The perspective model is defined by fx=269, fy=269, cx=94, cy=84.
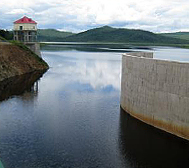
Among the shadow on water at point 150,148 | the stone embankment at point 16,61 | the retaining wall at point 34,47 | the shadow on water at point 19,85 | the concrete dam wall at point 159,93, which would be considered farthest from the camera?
the retaining wall at point 34,47

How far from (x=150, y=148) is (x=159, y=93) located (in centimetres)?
702

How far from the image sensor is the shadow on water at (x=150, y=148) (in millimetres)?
23891

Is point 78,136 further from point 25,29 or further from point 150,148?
point 25,29

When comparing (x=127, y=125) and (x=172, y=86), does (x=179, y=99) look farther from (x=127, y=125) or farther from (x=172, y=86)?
(x=127, y=125)

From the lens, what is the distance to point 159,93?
3095cm

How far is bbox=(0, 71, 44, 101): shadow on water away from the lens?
50375mm

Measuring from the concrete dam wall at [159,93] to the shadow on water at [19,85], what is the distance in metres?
21.8

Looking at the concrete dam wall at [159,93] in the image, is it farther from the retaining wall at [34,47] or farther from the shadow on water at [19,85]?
the retaining wall at [34,47]

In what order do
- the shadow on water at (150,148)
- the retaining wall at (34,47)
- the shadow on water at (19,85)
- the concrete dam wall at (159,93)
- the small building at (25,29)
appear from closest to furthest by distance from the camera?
the shadow on water at (150,148)
the concrete dam wall at (159,93)
the shadow on water at (19,85)
the retaining wall at (34,47)
the small building at (25,29)

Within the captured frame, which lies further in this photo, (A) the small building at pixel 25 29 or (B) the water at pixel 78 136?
(A) the small building at pixel 25 29

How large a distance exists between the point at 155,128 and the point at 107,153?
8829 mm

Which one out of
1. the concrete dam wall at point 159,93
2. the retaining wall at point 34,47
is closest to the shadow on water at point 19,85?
the retaining wall at point 34,47

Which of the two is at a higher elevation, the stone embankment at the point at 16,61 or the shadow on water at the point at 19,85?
the stone embankment at the point at 16,61

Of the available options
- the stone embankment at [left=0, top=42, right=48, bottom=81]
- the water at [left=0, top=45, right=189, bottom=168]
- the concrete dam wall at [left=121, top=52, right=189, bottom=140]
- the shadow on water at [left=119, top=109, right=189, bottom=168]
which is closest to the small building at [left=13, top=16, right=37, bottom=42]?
the stone embankment at [left=0, top=42, right=48, bottom=81]
